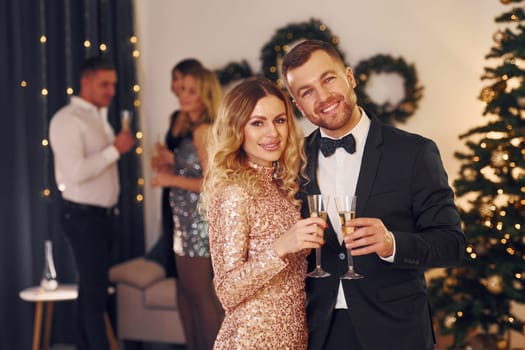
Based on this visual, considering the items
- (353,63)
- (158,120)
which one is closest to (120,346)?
(158,120)

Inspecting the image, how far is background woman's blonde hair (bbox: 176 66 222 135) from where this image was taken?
14.4 feet

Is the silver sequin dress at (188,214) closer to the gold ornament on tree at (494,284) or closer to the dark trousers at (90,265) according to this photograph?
the dark trousers at (90,265)

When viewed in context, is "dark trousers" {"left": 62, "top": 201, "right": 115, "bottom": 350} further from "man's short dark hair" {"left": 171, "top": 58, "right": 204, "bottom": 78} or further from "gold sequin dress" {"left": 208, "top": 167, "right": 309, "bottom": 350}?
"gold sequin dress" {"left": 208, "top": 167, "right": 309, "bottom": 350}

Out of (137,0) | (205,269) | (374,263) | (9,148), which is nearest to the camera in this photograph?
(374,263)

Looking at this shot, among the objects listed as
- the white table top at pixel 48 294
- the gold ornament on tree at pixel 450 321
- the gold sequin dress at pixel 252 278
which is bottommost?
the gold ornament on tree at pixel 450 321

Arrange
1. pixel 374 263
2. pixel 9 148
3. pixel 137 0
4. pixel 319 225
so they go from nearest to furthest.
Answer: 1. pixel 319 225
2. pixel 374 263
3. pixel 9 148
4. pixel 137 0

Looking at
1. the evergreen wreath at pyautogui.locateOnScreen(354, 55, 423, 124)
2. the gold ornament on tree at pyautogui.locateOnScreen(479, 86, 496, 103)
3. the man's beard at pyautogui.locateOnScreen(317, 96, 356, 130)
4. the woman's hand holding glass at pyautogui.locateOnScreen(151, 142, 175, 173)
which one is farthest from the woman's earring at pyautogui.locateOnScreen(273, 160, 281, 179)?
the evergreen wreath at pyautogui.locateOnScreen(354, 55, 423, 124)

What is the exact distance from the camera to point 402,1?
19.8 ft

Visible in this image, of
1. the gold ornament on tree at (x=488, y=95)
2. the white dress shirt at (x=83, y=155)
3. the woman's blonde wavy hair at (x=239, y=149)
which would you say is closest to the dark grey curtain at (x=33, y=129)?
the white dress shirt at (x=83, y=155)

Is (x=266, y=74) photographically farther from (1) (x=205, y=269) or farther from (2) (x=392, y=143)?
(2) (x=392, y=143)

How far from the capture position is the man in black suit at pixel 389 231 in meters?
2.35

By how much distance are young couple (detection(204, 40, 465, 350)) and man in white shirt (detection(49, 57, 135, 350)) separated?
2.34 meters

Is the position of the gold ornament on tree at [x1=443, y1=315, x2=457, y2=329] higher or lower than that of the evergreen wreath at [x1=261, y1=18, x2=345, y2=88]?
lower

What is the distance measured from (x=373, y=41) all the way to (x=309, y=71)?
12.3 feet
